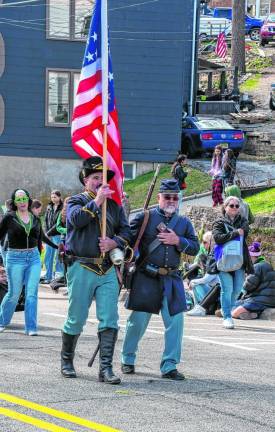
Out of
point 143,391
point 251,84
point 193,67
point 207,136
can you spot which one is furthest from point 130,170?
point 143,391

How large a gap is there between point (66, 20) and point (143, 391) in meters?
26.9

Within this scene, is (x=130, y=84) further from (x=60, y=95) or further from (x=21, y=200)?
(x=21, y=200)

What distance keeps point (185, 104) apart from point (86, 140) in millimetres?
29932

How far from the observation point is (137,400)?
338 inches

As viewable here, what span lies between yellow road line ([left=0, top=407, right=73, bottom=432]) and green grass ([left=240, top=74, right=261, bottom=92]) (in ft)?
129

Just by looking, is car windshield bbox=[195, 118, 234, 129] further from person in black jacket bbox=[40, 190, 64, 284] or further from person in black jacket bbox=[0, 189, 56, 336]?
person in black jacket bbox=[0, 189, 56, 336]

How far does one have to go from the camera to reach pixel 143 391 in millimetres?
9000

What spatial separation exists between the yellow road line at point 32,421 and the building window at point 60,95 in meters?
27.3

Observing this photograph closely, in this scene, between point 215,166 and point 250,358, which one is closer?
point 250,358

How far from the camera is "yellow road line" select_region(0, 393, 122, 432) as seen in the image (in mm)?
7531

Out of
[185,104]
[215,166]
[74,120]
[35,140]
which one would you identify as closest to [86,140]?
Answer: [74,120]

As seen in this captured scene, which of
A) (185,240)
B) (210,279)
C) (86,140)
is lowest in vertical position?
(210,279)

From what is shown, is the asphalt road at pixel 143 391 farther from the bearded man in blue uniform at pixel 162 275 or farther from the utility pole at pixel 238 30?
the utility pole at pixel 238 30

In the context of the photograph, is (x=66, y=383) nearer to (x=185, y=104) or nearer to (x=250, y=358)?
(x=250, y=358)
